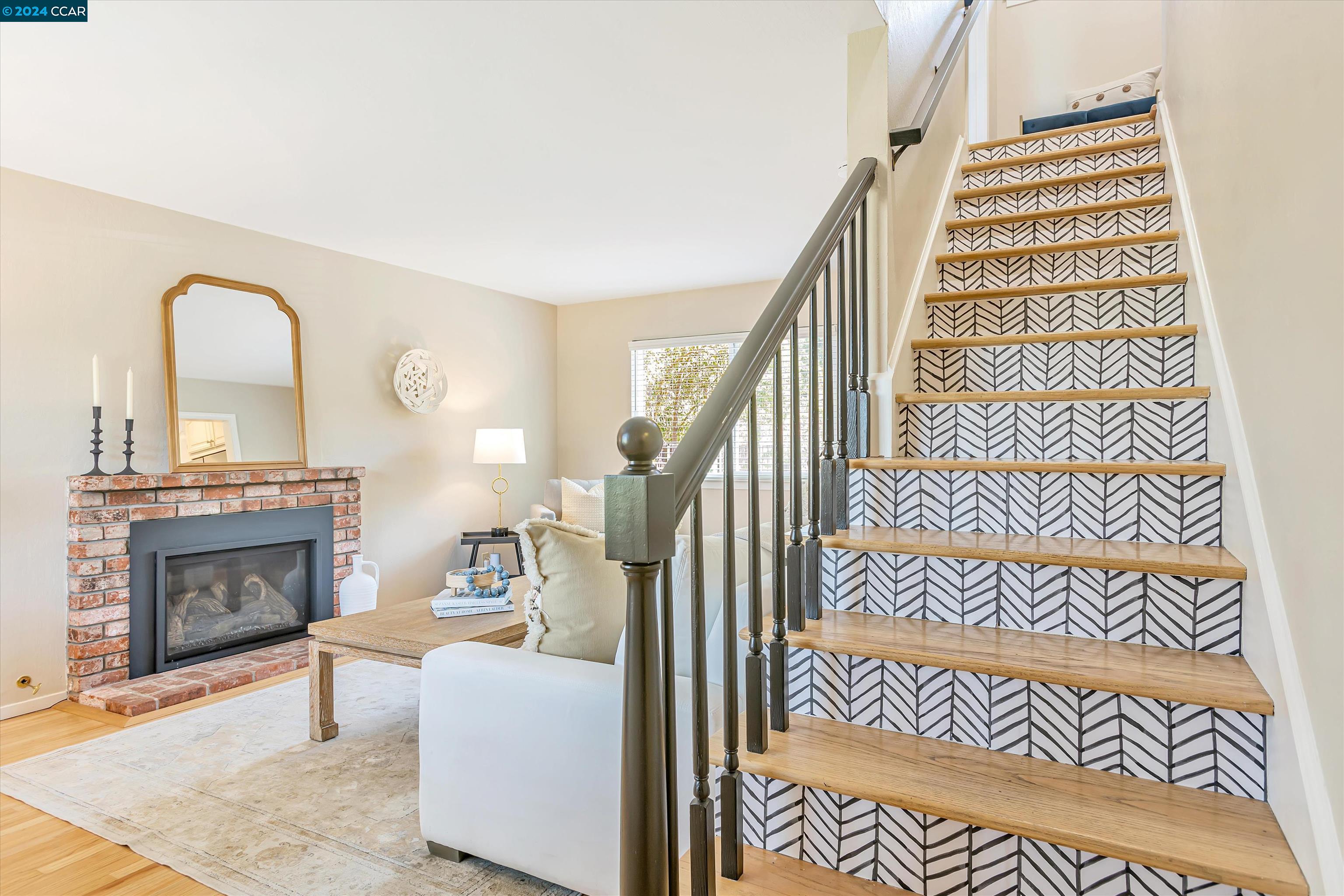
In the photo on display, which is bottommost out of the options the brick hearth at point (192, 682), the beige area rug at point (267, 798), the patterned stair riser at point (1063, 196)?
the beige area rug at point (267, 798)

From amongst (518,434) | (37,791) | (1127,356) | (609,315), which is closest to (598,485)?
(518,434)

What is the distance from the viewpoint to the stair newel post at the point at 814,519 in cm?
158

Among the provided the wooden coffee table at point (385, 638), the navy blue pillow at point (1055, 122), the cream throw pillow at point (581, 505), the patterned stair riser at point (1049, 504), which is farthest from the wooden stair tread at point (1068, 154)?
the cream throw pillow at point (581, 505)

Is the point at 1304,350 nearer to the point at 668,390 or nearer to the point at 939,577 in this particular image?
the point at 939,577

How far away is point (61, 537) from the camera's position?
3553 millimetres

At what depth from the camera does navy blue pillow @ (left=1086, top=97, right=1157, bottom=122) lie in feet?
13.4

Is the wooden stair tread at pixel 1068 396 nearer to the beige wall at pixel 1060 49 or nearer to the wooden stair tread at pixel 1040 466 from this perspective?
the wooden stair tread at pixel 1040 466

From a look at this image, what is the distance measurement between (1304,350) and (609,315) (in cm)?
583

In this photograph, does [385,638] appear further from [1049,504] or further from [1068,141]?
[1068,141]

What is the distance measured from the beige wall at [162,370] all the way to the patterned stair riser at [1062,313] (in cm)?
383

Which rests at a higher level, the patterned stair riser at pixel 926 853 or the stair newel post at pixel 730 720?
the stair newel post at pixel 730 720

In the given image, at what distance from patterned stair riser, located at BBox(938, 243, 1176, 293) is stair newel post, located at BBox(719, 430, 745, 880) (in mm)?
1767

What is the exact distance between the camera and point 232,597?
→ 420 cm

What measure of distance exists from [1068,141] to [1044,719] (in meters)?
3.03
